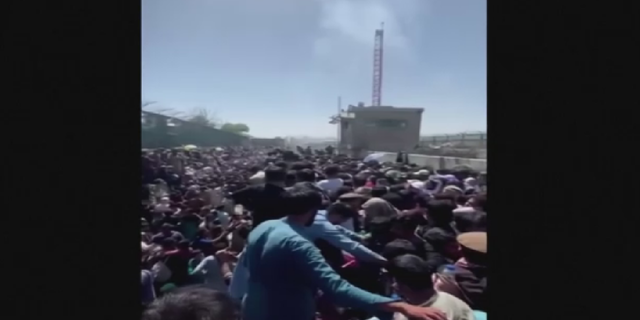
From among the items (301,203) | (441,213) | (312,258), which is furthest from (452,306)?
(441,213)

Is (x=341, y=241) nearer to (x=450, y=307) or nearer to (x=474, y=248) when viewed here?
(x=474, y=248)

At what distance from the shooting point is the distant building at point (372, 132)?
763 centimetres

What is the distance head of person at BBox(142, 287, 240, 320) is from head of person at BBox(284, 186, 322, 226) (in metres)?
0.84

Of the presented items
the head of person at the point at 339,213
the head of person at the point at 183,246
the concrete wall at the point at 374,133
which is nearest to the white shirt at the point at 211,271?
the head of person at the point at 183,246

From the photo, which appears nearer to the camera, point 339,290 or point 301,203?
point 339,290

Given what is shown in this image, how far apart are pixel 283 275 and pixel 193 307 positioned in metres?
0.69

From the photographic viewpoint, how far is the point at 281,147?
20.2 feet

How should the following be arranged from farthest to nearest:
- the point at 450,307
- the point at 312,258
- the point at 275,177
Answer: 1. the point at 275,177
2. the point at 312,258
3. the point at 450,307

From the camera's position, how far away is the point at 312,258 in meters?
1.47

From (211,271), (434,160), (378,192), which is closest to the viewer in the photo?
(211,271)

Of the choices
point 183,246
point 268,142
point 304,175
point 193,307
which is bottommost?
point 183,246
